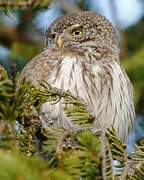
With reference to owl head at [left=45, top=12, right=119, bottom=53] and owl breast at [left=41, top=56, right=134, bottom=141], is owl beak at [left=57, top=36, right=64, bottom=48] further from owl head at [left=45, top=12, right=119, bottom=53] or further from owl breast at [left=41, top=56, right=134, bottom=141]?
owl breast at [left=41, top=56, right=134, bottom=141]

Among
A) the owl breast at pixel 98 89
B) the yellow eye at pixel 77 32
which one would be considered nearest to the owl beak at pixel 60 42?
the yellow eye at pixel 77 32

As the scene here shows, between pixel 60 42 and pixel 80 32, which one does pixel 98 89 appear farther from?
pixel 80 32

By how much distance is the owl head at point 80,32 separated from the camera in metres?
4.29

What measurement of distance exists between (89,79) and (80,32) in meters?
0.99

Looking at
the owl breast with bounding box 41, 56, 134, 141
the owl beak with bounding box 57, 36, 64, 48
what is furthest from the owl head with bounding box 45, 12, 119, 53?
the owl breast with bounding box 41, 56, 134, 141

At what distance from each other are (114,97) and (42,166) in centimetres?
211

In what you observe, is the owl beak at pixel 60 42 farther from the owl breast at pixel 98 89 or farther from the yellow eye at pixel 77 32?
the owl breast at pixel 98 89

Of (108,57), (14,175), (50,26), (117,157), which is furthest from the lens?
(50,26)

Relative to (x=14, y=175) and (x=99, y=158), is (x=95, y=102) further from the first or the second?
(x=14, y=175)

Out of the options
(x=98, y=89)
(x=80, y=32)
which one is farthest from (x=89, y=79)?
(x=80, y=32)

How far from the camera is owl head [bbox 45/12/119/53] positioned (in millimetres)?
4289

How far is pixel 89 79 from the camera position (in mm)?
3500

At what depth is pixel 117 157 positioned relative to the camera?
2191mm

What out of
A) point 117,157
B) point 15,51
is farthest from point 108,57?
point 117,157
